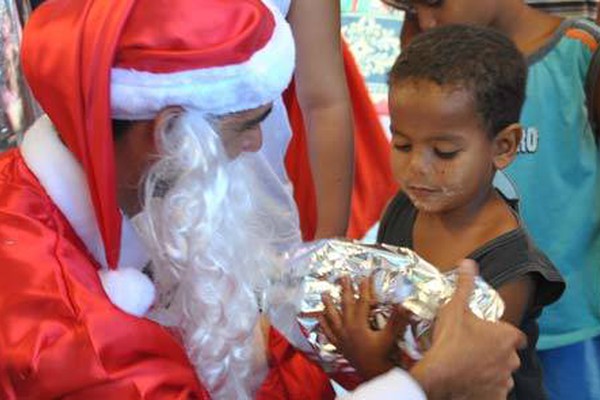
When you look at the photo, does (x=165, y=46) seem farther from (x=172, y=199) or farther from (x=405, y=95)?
(x=405, y=95)

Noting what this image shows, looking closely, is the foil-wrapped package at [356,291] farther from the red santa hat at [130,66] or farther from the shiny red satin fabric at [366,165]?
the shiny red satin fabric at [366,165]

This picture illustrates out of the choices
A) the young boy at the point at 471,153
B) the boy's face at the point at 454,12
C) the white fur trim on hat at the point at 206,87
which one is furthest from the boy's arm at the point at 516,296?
the boy's face at the point at 454,12

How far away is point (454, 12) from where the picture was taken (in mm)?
1326

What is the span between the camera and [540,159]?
1411 mm

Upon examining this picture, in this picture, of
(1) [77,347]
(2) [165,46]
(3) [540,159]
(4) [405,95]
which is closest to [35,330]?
(1) [77,347]

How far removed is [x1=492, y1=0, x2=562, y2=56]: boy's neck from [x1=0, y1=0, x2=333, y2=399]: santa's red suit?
22.8 inches

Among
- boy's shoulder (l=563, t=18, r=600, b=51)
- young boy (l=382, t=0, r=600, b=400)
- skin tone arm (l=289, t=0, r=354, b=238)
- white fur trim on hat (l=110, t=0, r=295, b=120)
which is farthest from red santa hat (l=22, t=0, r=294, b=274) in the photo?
boy's shoulder (l=563, t=18, r=600, b=51)

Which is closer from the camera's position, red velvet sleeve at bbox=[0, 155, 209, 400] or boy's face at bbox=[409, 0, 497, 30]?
red velvet sleeve at bbox=[0, 155, 209, 400]

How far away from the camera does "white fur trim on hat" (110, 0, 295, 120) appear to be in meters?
0.88

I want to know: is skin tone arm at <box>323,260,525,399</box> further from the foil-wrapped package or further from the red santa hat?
the red santa hat

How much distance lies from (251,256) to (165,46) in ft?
0.88

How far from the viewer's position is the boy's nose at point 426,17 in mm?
1359

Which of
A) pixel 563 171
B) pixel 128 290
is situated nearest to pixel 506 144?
pixel 563 171

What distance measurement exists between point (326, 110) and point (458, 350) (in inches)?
24.2
